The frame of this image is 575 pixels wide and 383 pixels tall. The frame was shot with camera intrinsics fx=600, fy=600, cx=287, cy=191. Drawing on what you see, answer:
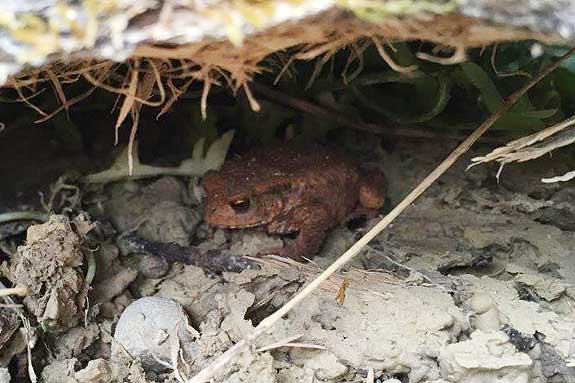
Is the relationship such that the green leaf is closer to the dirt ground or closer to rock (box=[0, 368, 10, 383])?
the dirt ground

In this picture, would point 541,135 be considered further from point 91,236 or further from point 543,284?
point 91,236

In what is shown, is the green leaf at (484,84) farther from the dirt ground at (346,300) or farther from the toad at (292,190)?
the toad at (292,190)

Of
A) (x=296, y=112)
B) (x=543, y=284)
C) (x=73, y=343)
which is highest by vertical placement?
(x=296, y=112)

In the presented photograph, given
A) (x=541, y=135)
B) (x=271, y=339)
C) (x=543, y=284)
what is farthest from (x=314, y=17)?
(x=543, y=284)

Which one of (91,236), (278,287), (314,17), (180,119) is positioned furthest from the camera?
(180,119)

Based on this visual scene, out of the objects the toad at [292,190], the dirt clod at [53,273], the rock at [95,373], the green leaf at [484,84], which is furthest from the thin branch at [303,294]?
the toad at [292,190]

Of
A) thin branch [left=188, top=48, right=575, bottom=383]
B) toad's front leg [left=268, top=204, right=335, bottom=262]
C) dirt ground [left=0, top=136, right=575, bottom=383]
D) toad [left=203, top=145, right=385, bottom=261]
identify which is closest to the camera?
thin branch [left=188, top=48, right=575, bottom=383]

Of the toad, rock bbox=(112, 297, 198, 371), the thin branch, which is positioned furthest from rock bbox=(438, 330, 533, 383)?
the toad

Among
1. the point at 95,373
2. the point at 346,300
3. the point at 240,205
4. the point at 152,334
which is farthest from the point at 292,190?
the point at 95,373
